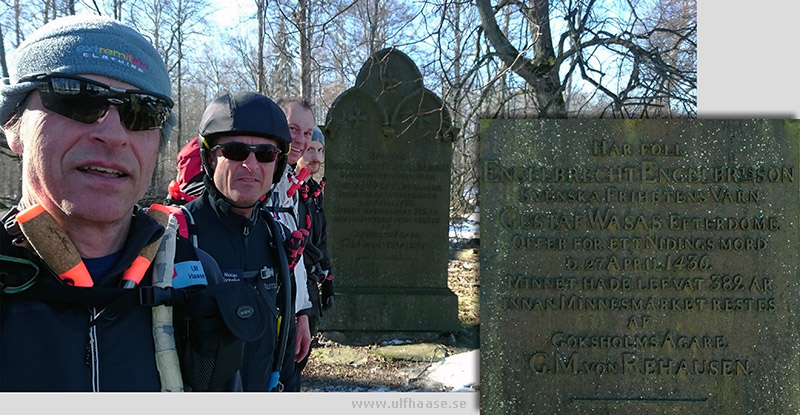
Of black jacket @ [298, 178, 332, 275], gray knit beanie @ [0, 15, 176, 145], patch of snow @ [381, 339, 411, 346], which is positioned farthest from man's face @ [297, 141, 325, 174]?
gray knit beanie @ [0, 15, 176, 145]

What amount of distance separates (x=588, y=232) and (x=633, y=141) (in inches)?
20.8

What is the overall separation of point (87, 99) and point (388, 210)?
17.1ft

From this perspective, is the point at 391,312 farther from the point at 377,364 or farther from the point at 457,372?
the point at 457,372

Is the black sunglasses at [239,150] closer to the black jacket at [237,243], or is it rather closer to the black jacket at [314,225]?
the black jacket at [237,243]

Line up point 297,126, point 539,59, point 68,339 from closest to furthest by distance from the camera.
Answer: point 68,339, point 297,126, point 539,59

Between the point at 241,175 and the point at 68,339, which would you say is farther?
the point at 241,175

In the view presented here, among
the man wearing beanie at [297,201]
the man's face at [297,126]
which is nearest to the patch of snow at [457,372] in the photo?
the man wearing beanie at [297,201]

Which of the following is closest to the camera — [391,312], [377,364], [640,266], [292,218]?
[640,266]

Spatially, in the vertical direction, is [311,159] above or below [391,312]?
above

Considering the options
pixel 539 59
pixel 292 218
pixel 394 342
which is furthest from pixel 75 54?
pixel 394 342

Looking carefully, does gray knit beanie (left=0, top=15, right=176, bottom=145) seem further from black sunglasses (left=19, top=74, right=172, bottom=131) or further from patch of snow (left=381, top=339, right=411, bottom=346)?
patch of snow (left=381, top=339, right=411, bottom=346)

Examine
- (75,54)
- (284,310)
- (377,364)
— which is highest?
(75,54)

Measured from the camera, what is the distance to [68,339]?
122cm

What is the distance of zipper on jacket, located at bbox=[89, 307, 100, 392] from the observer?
4.09 feet
